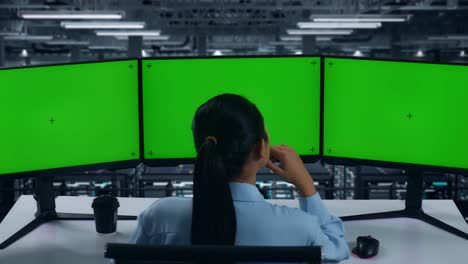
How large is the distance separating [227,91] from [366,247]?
656 millimetres

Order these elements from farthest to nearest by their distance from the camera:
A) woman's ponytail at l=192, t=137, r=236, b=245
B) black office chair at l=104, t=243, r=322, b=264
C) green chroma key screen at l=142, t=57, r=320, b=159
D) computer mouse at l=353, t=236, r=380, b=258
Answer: green chroma key screen at l=142, t=57, r=320, b=159, computer mouse at l=353, t=236, r=380, b=258, woman's ponytail at l=192, t=137, r=236, b=245, black office chair at l=104, t=243, r=322, b=264

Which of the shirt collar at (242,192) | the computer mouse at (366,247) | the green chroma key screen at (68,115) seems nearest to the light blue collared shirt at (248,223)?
the shirt collar at (242,192)

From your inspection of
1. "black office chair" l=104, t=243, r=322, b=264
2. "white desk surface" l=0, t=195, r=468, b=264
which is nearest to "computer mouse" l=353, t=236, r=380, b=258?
"white desk surface" l=0, t=195, r=468, b=264

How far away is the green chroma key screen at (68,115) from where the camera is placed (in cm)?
166

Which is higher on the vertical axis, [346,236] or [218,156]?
[218,156]

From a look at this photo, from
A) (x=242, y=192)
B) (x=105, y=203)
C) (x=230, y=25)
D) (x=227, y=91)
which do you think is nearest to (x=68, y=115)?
(x=105, y=203)

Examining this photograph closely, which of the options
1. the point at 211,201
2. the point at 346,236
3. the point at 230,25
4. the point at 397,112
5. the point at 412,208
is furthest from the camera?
the point at 230,25

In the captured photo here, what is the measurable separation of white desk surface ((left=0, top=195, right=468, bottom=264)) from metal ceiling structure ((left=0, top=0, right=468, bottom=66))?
472 cm

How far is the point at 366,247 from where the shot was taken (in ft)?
4.86

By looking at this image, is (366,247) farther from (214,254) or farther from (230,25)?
(230,25)

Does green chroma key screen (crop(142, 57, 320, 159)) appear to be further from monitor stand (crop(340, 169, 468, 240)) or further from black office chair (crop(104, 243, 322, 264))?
black office chair (crop(104, 243, 322, 264))

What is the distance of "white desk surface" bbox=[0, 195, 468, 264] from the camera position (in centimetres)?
150

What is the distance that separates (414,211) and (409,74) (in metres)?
0.46

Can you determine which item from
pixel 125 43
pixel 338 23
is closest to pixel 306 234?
pixel 338 23
